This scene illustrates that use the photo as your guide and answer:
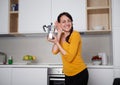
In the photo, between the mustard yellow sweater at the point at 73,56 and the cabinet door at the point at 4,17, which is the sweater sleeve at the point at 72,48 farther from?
the cabinet door at the point at 4,17

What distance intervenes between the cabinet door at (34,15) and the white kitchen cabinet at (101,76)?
1094mm

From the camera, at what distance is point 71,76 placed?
189cm

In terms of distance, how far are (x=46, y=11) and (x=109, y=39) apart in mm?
1162

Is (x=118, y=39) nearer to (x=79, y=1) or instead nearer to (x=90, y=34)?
(x=90, y=34)

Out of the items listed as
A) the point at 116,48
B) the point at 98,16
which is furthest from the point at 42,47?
the point at 116,48

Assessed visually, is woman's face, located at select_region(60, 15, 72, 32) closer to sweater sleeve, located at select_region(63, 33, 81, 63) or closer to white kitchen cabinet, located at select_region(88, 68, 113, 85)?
sweater sleeve, located at select_region(63, 33, 81, 63)

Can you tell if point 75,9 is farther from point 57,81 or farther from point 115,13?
point 57,81

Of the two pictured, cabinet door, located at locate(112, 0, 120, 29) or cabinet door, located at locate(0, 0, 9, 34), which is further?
cabinet door, located at locate(0, 0, 9, 34)

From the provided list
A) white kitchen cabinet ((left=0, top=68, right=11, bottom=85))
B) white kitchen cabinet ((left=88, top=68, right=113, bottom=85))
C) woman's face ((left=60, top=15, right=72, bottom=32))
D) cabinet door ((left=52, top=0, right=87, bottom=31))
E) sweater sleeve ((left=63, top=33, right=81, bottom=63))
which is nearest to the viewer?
sweater sleeve ((left=63, top=33, right=81, bottom=63))

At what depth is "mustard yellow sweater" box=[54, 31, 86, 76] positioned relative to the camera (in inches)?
70.6

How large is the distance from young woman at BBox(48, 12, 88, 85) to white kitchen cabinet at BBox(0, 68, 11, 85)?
1.31 meters

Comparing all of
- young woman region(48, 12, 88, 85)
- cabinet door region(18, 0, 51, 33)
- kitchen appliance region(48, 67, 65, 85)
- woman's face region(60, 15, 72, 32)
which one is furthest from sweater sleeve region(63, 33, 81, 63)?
cabinet door region(18, 0, 51, 33)

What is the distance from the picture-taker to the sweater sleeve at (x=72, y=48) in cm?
179

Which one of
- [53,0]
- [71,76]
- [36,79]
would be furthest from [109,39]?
[71,76]
